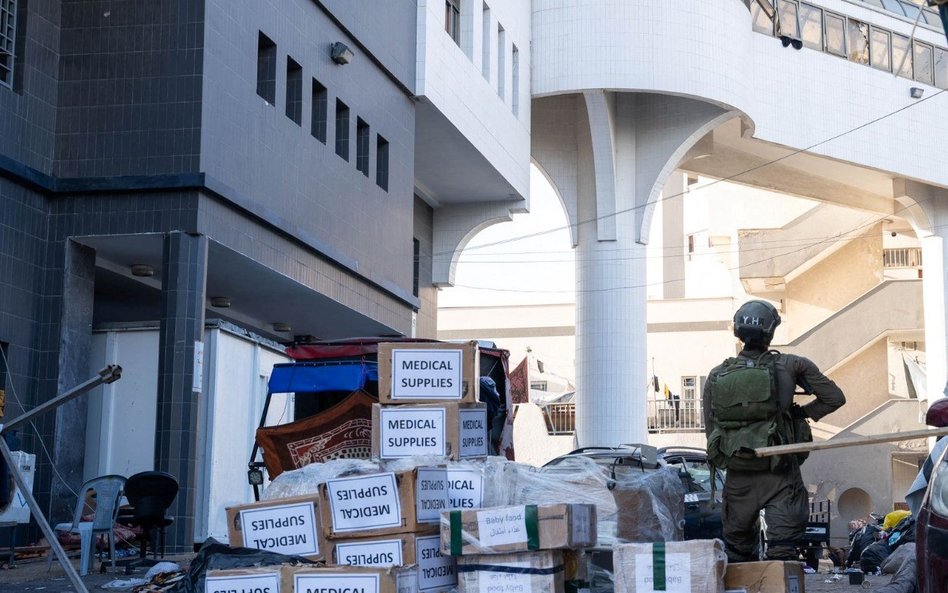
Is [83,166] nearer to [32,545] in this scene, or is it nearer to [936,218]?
[32,545]

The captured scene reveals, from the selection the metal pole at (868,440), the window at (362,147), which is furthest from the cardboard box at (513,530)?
the window at (362,147)

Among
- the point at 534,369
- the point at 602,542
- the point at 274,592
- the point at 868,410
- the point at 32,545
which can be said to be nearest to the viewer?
the point at 274,592

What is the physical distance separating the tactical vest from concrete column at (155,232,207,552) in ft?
29.7

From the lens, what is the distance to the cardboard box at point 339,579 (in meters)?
8.33

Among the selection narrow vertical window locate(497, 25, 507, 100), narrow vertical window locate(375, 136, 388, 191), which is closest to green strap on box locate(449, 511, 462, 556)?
narrow vertical window locate(375, 136, 388, 191)

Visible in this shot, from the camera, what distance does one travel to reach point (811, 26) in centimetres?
4150

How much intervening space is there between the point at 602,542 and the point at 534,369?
4451 centimetres

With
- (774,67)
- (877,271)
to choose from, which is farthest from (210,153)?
(877,271)

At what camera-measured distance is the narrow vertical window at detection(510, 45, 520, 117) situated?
33406mm

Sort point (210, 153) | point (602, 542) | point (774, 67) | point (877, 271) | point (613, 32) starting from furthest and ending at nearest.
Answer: point (877, 271) < point (774, 67) < point (613, 32) < point (210, 153) < point (602, 542)

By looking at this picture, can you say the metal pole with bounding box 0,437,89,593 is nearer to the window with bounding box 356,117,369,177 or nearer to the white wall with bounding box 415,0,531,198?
the window with bounding box 356,117,369,177

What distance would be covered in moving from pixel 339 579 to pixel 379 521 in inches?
34.8

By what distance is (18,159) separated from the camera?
55.9 feet

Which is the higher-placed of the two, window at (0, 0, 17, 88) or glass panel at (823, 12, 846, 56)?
glass panel at (823, 12, 846, 56)
